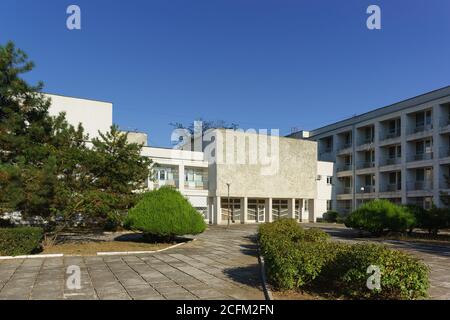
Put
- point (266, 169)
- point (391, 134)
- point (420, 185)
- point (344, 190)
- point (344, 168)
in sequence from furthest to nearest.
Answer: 1. point (344, 168)
2. point (344, 190)
3. point (391, 134)
4. point (266, 169)
5. point (420, 185)

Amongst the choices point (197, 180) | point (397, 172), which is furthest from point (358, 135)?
point (197, 180)

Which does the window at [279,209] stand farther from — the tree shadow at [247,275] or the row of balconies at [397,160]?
the tree shadow at [247,275]

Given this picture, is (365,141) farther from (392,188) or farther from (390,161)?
(392,188)

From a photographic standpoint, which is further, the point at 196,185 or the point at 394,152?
the point at 394,152

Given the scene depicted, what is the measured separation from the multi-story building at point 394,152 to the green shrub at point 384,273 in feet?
91.4

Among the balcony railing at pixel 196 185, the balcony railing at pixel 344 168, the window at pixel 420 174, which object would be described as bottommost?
the balcony railing at pixel 196 185

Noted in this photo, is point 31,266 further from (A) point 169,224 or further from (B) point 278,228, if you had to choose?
(B) point 278,228

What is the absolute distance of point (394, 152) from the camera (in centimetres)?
4134

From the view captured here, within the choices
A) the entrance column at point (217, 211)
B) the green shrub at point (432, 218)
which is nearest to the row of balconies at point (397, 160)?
the green shrub at point (432, 218)

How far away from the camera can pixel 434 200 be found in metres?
34.6

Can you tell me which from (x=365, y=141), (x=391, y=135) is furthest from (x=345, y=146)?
(x=391, y=135)

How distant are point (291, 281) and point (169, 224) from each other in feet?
30.7

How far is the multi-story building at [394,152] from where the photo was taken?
34969 mm

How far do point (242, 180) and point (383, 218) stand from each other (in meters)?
16.9
